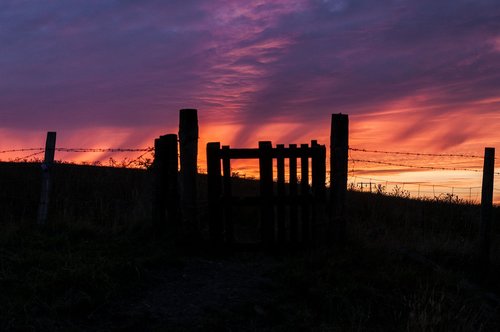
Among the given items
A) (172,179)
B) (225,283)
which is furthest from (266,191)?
(225,283)

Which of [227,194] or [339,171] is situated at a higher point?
[339,171]

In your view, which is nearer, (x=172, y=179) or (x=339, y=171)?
(x=339, y=171)

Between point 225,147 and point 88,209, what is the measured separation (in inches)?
199

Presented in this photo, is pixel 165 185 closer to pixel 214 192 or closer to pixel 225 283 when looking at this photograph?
pixel 214 192

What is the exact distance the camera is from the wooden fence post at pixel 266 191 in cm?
915

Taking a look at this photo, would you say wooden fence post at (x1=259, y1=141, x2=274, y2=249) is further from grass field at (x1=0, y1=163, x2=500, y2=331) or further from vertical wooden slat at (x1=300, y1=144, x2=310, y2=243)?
vertical wooden slat at (x1=300, y1=144, x2=310, y2=243)

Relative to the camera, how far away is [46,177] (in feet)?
36.4

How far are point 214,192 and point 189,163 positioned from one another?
0.75 m

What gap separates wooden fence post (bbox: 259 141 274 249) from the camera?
9.15 metres

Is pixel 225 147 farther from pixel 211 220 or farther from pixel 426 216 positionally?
pixel 426 216

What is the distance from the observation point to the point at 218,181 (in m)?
9.22

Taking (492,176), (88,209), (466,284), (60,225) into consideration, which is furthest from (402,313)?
(88,209)

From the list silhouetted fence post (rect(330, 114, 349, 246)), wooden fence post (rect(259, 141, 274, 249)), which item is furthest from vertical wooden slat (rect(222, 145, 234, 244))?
silhouetted fence post (rect(330, 114, 349, 246))

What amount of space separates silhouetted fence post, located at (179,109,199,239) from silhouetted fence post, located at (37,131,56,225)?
3361 mm
